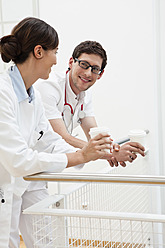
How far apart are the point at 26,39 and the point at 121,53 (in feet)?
6.04

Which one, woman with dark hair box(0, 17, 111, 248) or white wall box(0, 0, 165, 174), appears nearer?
woman with dark hair box(0, 17, 111, 248)

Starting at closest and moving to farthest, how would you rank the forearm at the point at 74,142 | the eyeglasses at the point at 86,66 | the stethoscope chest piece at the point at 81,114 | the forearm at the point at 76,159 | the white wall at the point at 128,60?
the forearm at the point at 76,159, the forearm at the point at 74,142, the eyeglasses at the point at 86,66, the stethoscope chest piece at the point at 81,114, the white wall at the point at 128,60

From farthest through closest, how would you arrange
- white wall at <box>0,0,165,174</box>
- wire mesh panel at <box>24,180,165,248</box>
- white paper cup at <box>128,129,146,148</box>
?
white wall at <box>0,0,165,174</box> → white paper cup at <box>128,129,146,148</box> → wire mesh panel at <box>24,180,165,248</box>

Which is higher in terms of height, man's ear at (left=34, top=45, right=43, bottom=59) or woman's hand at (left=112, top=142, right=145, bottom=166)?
man's ear at (left=34, top=45, right=43, bottom=59)

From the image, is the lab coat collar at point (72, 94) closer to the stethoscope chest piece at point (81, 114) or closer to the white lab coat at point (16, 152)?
the stethoscope chest piece at point (81, 114)

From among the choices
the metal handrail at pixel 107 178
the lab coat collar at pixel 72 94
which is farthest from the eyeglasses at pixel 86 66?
the metal handrail at pixel 107 178

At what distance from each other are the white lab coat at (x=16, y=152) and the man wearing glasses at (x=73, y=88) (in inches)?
16.8

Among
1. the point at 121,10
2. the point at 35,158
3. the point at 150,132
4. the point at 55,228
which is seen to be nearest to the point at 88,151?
the point at 35,158

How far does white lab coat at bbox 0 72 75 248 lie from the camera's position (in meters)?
1.33

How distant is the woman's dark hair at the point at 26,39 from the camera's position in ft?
4.88

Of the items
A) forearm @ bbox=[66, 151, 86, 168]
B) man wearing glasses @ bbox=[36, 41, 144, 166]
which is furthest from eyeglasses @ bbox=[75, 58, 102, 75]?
forearm @ bbox=[66, 151, 86, 168]

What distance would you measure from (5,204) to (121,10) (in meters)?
2.25

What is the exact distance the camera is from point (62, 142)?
1.82 metres

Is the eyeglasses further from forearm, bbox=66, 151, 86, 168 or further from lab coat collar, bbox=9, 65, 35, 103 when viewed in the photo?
forearm, bbox=66, 151, 86, 168
